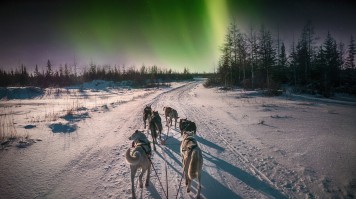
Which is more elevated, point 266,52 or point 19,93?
point 266,52

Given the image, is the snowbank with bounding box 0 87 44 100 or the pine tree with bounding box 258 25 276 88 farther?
the pine tree with bounding box 258 25 276 88

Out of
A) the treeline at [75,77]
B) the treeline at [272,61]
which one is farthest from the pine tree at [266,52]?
the treeline at [75,77]

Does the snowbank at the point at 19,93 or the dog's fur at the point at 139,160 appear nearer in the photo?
the dog's fur at the point at 139,160

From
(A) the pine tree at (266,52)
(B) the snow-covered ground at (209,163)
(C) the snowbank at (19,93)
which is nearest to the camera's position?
(B) the snow-covered ground at (209,163)

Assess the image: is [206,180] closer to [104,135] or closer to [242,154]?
[242,154]

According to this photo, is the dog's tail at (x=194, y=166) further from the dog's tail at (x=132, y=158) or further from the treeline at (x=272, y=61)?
the treeline at (x=272, y=61)

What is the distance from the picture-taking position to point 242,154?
21.6 feet

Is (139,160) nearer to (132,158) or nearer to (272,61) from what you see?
(132,158)

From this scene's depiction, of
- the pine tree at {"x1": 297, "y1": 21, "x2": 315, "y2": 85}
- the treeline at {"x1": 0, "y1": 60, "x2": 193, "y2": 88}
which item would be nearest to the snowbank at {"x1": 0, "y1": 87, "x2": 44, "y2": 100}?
the treeline at {"x1": 0, "y1": 60, "x2": 193, "y2": 88}

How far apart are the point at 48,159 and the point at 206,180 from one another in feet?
17.0

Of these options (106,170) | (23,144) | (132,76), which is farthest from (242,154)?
(132,76)

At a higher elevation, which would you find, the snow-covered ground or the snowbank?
the snowbank

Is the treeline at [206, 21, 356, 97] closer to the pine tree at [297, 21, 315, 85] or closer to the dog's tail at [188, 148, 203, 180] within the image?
the pine tree at [297, 21, 315, 85]

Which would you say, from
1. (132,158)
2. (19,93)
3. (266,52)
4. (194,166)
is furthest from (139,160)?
(266,52)
